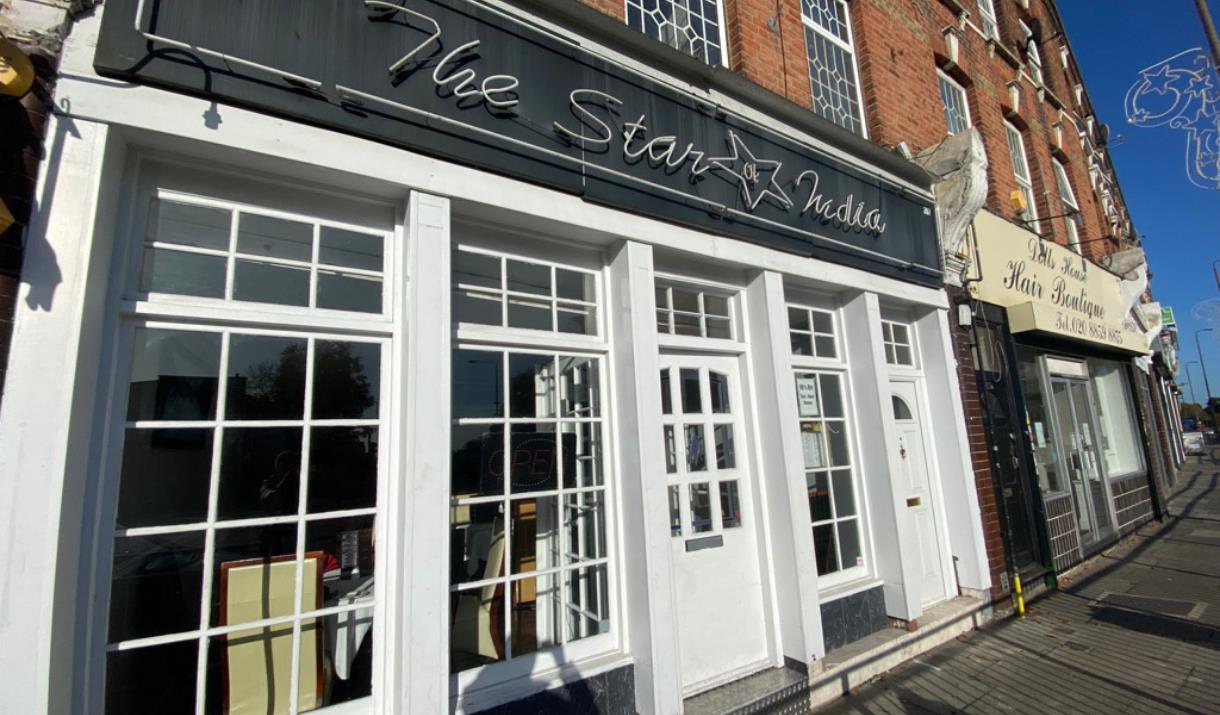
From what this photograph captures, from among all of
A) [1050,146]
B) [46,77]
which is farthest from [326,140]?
[1050,146]

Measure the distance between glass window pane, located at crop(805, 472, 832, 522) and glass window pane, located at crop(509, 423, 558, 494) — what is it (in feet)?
7.66

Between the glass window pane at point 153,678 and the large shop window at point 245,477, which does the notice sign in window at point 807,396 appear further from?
the glass window pane at point 153,678

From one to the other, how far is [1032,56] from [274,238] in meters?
13.9

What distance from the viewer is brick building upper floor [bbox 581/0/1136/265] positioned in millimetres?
4793

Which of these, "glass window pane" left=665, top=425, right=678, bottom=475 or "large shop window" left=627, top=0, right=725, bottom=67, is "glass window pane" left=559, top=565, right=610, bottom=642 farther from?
"large shop window" left=627, top=0, right=725, bottom=67

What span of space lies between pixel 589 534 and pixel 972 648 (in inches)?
146

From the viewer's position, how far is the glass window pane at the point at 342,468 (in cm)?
251

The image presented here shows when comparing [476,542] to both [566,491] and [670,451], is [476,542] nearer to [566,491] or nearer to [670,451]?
[566,491]

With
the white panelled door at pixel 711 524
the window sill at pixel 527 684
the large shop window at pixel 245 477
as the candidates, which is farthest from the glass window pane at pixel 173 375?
the white panelled door at pixel 711 524

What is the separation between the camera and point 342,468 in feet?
8.43

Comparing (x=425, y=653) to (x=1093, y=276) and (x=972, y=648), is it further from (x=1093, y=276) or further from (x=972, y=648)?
(x=1093, y=276)

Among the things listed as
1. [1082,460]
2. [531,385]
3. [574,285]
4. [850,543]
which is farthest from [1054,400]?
[531,385]

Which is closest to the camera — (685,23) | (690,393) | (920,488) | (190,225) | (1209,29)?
(190,225)

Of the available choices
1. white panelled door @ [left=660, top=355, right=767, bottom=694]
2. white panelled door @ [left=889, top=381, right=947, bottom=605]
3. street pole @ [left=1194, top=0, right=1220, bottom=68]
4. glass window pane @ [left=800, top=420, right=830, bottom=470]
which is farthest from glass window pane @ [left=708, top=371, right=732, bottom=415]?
street pole @ [left=1194, top=0, right=1220, bottom=68]
